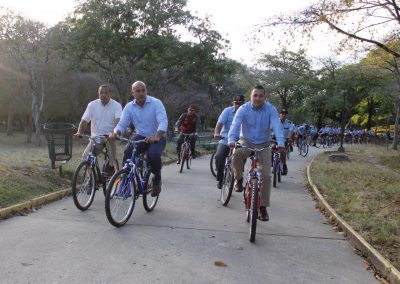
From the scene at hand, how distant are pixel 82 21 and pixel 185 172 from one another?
11.4 metres

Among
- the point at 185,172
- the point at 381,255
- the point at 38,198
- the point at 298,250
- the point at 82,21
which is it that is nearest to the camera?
the point at 381,255

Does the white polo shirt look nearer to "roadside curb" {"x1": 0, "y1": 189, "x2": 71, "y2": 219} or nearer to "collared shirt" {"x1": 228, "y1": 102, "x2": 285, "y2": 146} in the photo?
"roadside curb" {"x1": 0, "y1": 189, "x2": 71, "y2": 219}

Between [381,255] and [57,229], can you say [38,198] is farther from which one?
[381,255]

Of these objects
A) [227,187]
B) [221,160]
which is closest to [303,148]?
[221,160]

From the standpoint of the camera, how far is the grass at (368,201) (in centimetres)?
584

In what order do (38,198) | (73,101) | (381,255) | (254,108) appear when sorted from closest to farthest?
(381,255)
(254,108)
(38,198)
(73,101)

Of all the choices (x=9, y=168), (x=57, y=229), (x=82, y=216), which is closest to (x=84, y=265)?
(x=57, y=229)

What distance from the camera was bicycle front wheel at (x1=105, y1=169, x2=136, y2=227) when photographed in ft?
19.1

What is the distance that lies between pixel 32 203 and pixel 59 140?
2586 millimetres

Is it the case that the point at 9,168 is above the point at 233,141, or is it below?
below

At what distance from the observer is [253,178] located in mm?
6152

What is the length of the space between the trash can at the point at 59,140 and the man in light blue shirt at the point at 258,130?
14.0 ft

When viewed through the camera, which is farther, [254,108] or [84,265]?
[254,108]

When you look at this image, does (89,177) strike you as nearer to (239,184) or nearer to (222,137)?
(239,184)
